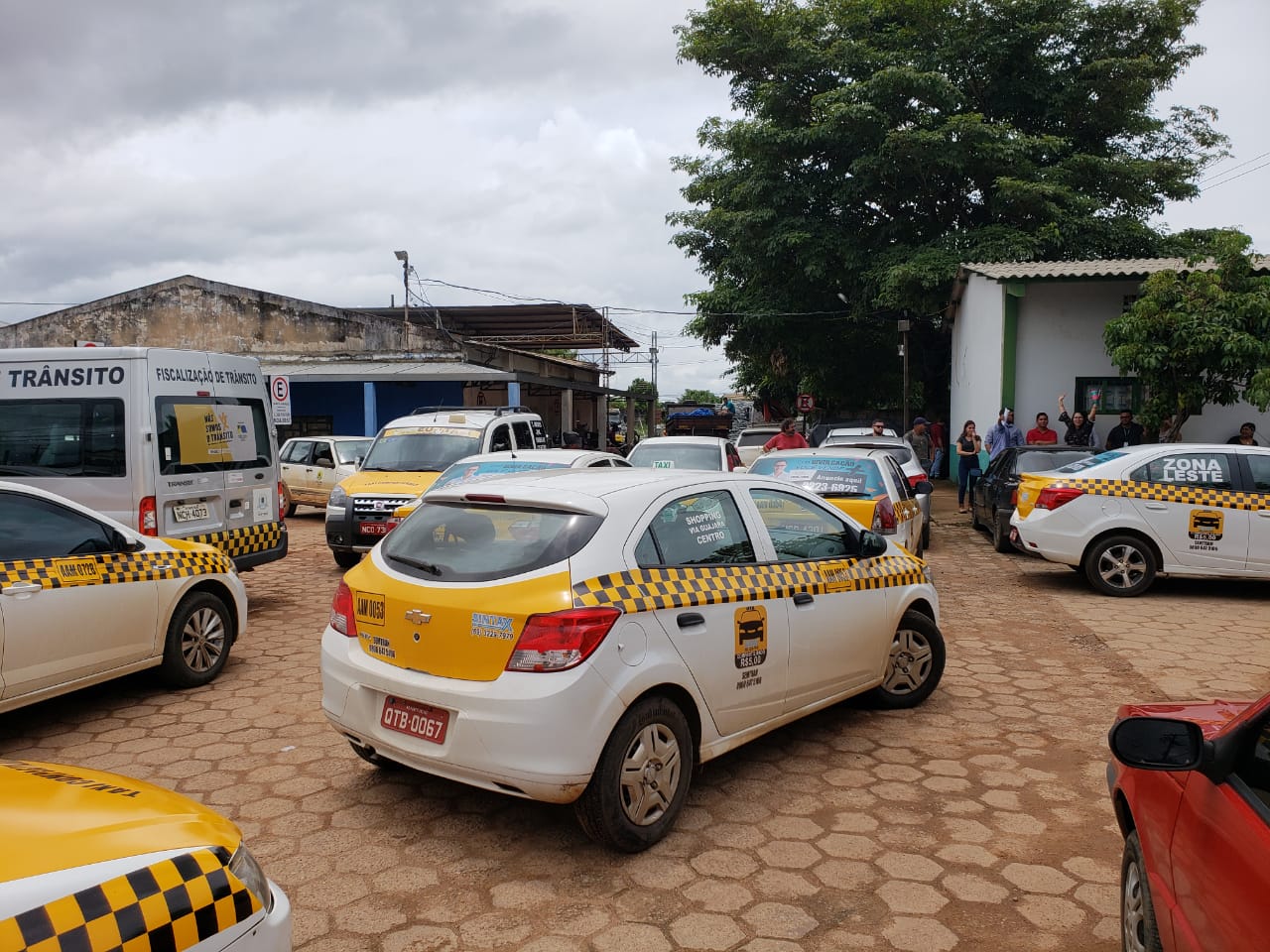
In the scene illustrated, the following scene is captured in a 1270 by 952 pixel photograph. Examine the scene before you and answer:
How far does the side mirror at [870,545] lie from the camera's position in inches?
198

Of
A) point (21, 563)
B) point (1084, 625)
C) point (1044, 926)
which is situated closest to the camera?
point (1044, 926)

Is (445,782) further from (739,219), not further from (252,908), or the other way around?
(739,219)

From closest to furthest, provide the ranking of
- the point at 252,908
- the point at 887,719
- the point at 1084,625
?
the point at 252,908
the point at 887,719
the point at 1084,625

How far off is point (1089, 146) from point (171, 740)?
2723 centimetres

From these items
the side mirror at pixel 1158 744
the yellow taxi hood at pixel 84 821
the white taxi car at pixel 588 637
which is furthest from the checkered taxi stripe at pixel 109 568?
the side mirror at pixel 1158 744

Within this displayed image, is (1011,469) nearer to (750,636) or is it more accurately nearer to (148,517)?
(750,636)

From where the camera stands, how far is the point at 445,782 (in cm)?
440

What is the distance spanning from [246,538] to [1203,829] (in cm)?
761

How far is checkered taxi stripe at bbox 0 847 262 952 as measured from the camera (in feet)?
5.22

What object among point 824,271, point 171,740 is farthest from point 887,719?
point 824,271

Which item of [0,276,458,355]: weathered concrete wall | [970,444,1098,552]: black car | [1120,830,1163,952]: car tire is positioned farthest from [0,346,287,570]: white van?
[0,276,458,355]: weathered concrete wall

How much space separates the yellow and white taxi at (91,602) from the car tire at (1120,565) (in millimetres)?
7768

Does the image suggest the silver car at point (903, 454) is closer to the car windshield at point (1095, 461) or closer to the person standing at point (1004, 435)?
the car windshield at point (1095, 461)

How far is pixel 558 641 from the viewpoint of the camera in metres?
3.43
